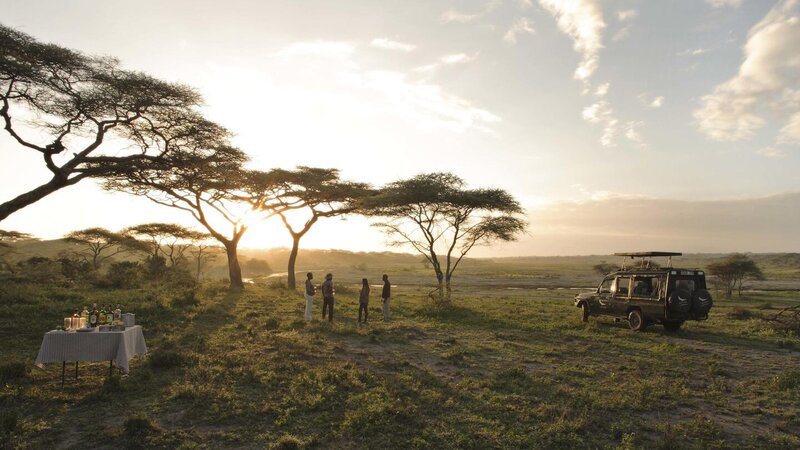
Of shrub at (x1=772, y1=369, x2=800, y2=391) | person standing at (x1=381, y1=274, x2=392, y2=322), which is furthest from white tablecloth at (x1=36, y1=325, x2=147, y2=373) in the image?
shrub at (x1=772, y1=369, x2=800, y2=391)

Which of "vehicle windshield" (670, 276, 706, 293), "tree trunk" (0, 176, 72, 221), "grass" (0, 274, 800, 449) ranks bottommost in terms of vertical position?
"grass" (0, 274, 800, 449)

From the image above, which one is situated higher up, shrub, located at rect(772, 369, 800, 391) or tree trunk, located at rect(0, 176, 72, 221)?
tree trunk, located at rect(0, 176, 72, 221)

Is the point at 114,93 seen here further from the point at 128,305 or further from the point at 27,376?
the point at 27,376

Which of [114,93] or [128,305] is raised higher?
[114,93]

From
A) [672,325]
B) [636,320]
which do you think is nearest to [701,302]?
[672,325]

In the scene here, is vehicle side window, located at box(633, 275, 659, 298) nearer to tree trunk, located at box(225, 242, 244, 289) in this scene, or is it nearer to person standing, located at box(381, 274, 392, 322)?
person standing, located at box(381, 274, 392, 322)

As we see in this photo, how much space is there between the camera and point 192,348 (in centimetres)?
1189

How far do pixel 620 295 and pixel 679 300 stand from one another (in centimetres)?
247

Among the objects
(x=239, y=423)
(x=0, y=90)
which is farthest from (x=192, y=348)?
(x=0, y=90)

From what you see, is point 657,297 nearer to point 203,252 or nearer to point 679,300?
point 679,300

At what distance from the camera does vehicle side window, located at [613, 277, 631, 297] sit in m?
18.0

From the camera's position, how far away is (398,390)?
8.73 meters

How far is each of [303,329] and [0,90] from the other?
50.2ft

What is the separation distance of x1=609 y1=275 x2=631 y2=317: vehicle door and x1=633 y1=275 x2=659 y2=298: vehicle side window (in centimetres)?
36
